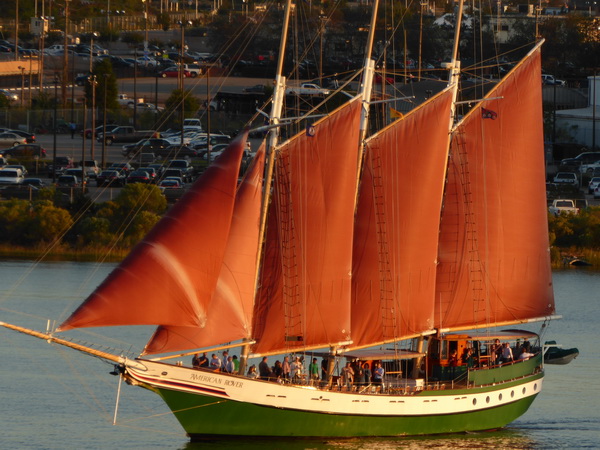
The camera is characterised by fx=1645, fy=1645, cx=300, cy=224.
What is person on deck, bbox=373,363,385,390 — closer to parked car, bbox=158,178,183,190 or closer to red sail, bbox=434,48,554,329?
red sail, bbox=434,48,554,329

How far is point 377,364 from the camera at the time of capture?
43656 millimetres

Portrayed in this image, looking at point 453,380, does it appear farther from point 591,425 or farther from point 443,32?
point 443,32

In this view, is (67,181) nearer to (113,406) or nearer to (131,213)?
(131,213)

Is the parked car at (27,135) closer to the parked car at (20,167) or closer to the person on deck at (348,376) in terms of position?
the parked car at (20,167)

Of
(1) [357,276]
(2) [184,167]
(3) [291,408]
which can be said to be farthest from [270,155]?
(2) [184,167]

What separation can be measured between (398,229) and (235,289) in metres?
6.65

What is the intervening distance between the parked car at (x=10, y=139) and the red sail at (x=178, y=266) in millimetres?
73589

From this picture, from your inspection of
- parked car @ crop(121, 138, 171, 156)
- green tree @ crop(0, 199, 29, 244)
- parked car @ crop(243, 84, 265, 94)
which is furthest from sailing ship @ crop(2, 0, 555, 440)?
parked car @ crop(243, 84, 265, 94)

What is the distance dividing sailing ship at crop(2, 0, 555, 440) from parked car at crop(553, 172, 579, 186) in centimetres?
5346

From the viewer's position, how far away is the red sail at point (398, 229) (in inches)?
1786

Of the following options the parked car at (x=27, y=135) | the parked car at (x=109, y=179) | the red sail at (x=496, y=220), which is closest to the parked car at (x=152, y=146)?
the parked car at (x=27, y=135)

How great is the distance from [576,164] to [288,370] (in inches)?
2894

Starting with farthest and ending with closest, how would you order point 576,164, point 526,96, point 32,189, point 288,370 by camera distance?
point 576,164, point 32,189, point 526,96, point 288,370

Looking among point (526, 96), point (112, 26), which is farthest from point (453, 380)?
point (112, 26)
